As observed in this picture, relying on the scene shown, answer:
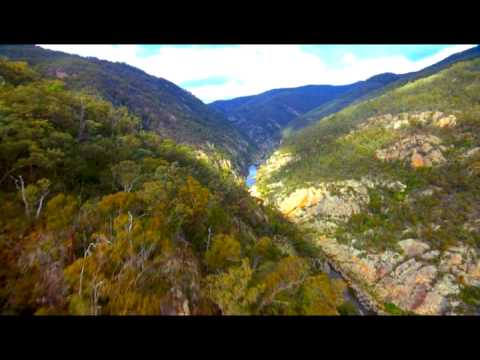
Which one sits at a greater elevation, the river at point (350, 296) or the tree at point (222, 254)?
the tree at point (222, 254)

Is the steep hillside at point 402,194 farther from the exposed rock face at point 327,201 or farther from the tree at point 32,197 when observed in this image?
the tree at point 32,197

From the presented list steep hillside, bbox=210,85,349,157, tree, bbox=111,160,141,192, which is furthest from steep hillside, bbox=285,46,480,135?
tree, bbox=111,160,141,192

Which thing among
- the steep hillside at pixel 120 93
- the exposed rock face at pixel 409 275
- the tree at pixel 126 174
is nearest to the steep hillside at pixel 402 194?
the exposed rock face at pixel 409 275

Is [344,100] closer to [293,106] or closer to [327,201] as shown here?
[293,106]

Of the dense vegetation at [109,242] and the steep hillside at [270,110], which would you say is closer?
the dense vegetation at [109,242]

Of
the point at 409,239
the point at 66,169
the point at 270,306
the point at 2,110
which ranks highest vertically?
the point at 2,110

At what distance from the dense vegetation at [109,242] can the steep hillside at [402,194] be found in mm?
14480

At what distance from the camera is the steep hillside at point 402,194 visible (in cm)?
2075

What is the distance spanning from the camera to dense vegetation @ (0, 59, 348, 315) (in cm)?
519
